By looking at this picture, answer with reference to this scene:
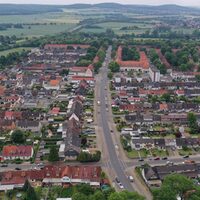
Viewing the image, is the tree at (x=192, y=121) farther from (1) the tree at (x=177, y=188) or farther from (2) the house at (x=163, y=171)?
(1) the tree at (x=177, y=188)

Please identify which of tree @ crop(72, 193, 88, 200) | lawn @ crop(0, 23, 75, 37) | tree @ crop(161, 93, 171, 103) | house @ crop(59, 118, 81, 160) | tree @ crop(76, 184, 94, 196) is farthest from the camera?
lawn @ crop(0, 23, 75, 37)

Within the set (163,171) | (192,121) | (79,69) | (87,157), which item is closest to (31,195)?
(87,157)

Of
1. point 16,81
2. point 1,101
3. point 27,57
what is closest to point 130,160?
point 1,101

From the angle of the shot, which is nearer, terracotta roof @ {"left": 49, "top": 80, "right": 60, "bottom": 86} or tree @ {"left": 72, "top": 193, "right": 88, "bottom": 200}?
tree @ {"left": 72, "top": 193, "right": 88, "bottom": 200}

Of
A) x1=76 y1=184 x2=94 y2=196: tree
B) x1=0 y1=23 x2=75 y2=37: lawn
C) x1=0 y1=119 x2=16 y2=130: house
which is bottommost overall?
x1=0 y1=119 x2=16 y2=130: house

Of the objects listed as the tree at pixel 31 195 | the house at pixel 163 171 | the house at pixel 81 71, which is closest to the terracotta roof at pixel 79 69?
the house at pixel 81 71

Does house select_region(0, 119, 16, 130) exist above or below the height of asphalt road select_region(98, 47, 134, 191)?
above

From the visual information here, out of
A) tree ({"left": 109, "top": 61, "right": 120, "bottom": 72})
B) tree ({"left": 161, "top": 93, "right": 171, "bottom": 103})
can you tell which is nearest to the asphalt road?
tree ({"left": 109, "top": 61, "right": 120, "bottom": 72})

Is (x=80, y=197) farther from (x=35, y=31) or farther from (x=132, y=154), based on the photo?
(x=35, y=31)

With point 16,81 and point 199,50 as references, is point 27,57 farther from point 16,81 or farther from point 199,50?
point 199,50

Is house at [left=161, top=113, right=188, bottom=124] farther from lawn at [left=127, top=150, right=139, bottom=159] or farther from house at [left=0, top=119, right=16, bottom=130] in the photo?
house at [left=0, top=119, right=16, bottom=130]
